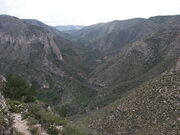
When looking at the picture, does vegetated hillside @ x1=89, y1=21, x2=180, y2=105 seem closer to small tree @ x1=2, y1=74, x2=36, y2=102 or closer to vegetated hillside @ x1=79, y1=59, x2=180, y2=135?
vegetated hillside @ x1=79, y1=59, x2=180, y2=135

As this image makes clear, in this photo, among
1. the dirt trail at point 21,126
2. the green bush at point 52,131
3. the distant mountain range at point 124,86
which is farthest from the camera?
the distant mountain range at point 124,86

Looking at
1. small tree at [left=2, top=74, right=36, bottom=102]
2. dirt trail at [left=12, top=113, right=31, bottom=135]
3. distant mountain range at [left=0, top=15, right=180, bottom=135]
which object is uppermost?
dirt trail at [left=12, top=113, right=31, bottom=135]

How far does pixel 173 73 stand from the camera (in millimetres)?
86500

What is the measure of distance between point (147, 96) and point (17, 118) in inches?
2268

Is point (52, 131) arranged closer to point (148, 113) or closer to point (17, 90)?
point (17, 90)

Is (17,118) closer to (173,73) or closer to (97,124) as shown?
(97,124)

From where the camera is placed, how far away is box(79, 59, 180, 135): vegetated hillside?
69.0 metres

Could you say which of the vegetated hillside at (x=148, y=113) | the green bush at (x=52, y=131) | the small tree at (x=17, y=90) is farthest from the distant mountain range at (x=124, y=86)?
the green bush at (x=52, y=131)

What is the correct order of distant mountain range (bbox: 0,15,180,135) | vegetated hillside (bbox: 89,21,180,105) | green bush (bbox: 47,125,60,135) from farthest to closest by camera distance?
vegetated hillside (bbox: 89,21,180,105), distant mountain range (bbox: 0,15,180,135), green bush (bbox: 47,125,60,135)

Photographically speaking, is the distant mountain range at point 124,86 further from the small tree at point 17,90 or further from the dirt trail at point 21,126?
the dirt trail at point 21,126

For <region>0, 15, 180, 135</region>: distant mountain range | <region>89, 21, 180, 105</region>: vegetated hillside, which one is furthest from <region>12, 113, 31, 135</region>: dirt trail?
<region>89, 21, 180, 105</region>: vegetated hillside

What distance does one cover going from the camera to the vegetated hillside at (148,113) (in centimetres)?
6900

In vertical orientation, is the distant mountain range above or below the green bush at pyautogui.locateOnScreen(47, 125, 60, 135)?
below

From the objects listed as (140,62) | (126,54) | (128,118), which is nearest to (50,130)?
(128,118)
